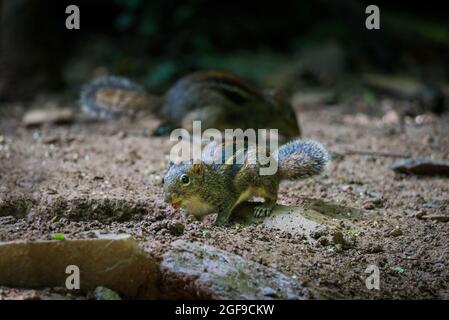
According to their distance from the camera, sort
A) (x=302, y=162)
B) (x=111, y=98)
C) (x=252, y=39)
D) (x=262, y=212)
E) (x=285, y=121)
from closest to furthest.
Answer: (x=262, y=212)
(x=302, y=162)
(x=285, y=121)
(x=111, y=98)
(x=252, y=39)

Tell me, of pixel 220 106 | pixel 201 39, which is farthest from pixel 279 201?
pixel 201 39

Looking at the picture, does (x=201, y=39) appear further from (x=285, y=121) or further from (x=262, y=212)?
(x=262, y=212)

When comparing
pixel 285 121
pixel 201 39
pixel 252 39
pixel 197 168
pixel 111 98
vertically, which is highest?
pixel 252 39

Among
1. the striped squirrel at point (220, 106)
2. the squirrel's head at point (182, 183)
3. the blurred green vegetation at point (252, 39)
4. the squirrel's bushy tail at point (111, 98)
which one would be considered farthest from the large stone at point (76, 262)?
the blurred green vegetation at point (252, 39)

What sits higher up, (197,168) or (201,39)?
(201,39)

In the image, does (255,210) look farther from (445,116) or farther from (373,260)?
(445,116)

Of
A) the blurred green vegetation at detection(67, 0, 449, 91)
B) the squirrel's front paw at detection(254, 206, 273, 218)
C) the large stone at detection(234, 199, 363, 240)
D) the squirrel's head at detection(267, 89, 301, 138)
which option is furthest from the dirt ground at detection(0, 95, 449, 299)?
the blurred green vegetation at detection(67, 0, 449, 91)
